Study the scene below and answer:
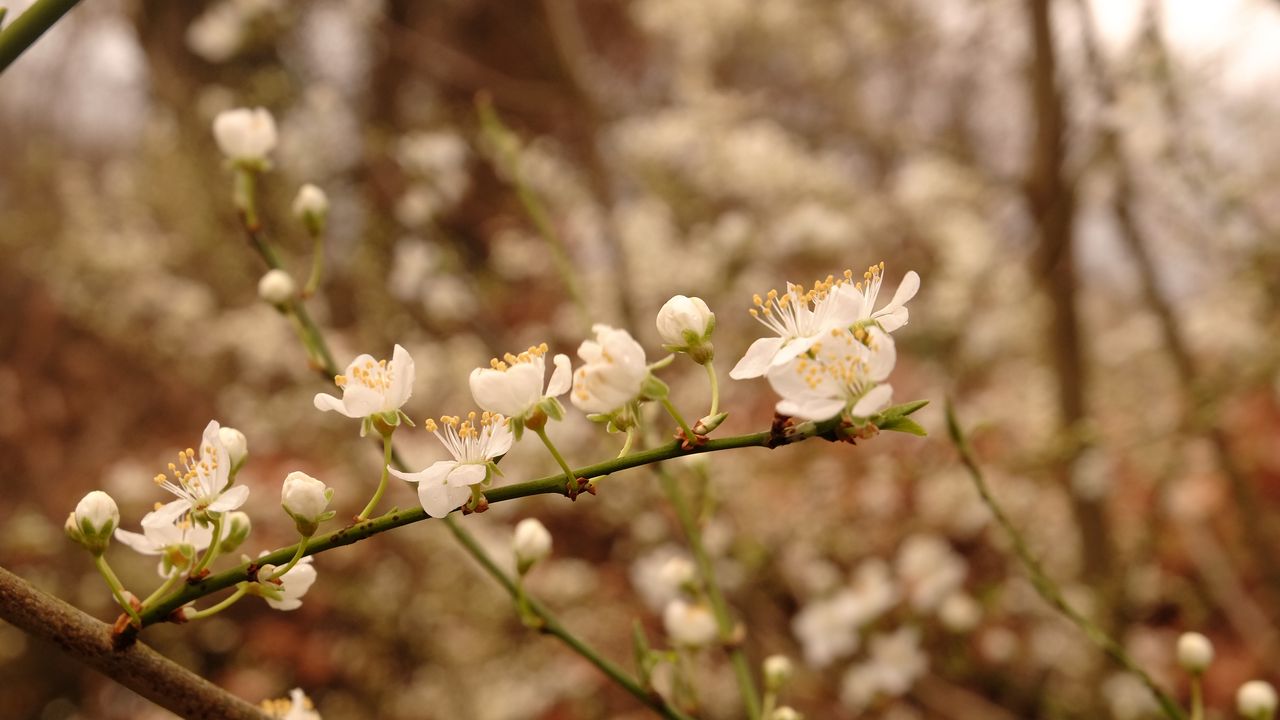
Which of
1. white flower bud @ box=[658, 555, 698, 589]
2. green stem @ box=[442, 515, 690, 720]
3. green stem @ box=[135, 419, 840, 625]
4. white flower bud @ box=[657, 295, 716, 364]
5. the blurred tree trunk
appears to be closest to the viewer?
green stem @ box=[135, 419, 840, 625]

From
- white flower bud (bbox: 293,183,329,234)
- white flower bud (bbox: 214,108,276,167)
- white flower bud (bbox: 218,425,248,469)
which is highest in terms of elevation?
white flower bud (bbox: 214,108,276,167)

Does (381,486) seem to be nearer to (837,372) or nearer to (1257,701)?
(837,372)

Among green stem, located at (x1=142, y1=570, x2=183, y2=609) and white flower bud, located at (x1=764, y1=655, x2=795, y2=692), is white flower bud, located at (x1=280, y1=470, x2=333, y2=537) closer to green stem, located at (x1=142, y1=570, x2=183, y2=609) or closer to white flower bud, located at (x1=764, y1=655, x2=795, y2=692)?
green stem, located at (x1=142, y1=570, x2=183, y2=609)

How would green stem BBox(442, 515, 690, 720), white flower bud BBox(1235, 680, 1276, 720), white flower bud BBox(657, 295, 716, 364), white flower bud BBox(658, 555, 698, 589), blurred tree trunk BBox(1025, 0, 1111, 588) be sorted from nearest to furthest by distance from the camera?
1. white flower bud BBox(657, 295, 716, 364)
2. green stem BBox(442, 515, 690, 720)
3. white flower bud BBox(1235, 680, 1276, 720)
4. white flower bud BBox(658, 555, 698, 589)
5. blurred tree trunk BBox(1025, 0, 1111, 588)

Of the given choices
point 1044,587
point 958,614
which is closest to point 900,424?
point 1044,587

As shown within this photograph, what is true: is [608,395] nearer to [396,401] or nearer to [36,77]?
[396,401]

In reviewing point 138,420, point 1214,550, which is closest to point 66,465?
point 138,420

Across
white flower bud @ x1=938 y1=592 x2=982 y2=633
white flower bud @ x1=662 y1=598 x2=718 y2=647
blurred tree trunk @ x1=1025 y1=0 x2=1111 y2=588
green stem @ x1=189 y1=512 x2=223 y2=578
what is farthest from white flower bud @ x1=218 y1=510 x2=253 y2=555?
white flower bud @ x1=938 y1=592 x2=982 y2=633
